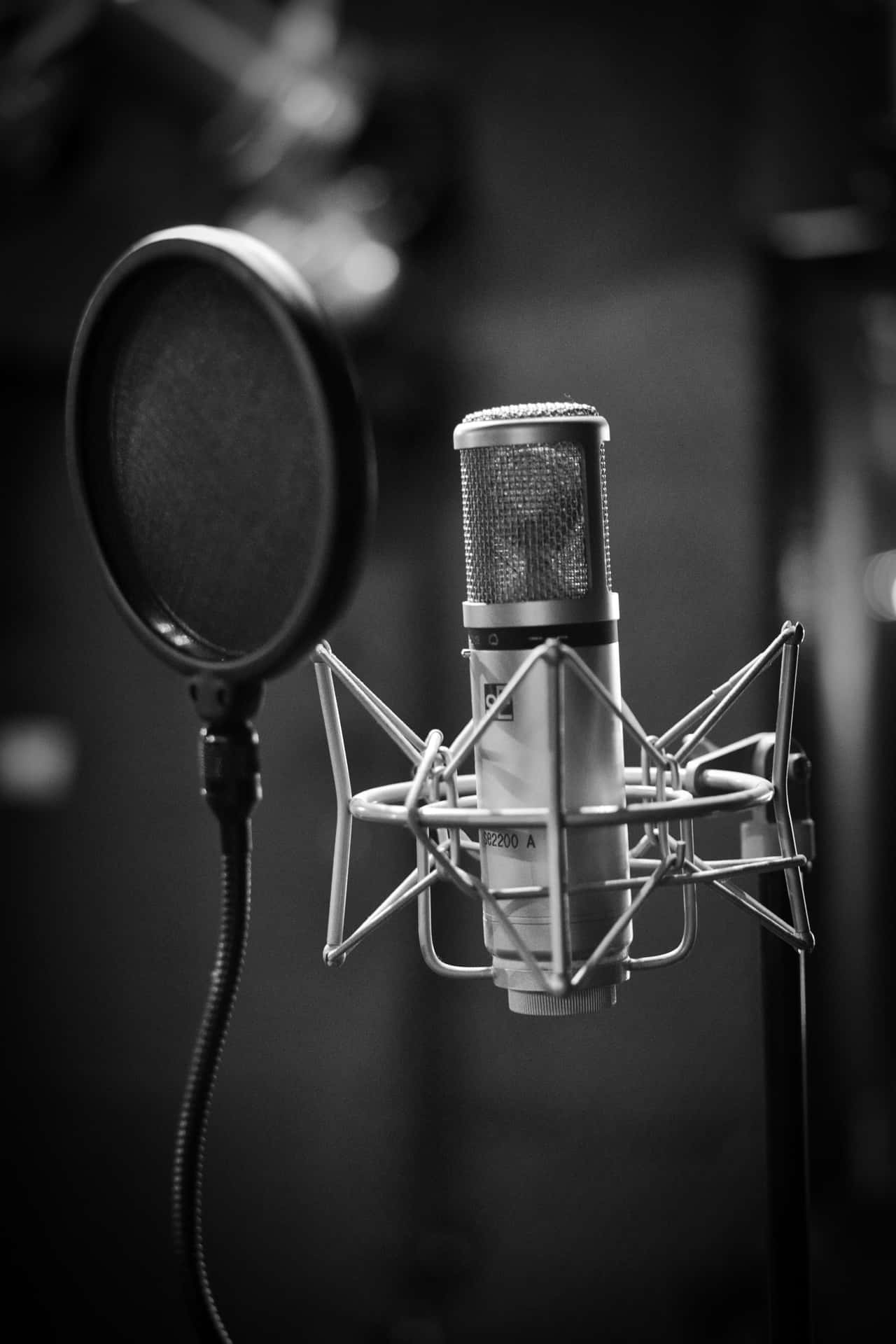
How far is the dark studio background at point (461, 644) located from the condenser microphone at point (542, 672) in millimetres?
1017

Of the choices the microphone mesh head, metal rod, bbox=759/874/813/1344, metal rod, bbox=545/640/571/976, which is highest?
the microphone mesh head

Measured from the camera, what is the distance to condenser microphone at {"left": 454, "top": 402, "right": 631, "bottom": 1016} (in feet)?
1.95

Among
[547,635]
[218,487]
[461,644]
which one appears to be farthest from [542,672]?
[461,644]

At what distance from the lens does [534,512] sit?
2.01 ft

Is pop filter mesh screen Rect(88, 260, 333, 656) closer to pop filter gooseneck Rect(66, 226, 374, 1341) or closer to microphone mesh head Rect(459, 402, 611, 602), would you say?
pop filter gooseneck Rect(66, 226, 374, 1341)

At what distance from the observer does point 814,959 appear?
1.83 m

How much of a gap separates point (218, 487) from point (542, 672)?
5.9 inches

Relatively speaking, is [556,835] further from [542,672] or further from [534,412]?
[534,412]

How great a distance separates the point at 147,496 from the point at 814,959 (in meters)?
1.47

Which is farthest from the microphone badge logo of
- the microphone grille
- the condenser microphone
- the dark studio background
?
the dark studio background

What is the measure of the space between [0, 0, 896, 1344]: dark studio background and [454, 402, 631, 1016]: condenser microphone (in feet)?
3.34

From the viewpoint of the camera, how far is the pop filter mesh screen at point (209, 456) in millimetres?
488

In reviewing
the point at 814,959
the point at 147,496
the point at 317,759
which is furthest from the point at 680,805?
the point at 317,759

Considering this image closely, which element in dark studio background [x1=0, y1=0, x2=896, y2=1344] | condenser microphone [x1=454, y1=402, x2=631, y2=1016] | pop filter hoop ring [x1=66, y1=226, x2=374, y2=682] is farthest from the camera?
dark studio background [x1=0, y1=0, x2=896, y2=1344]
